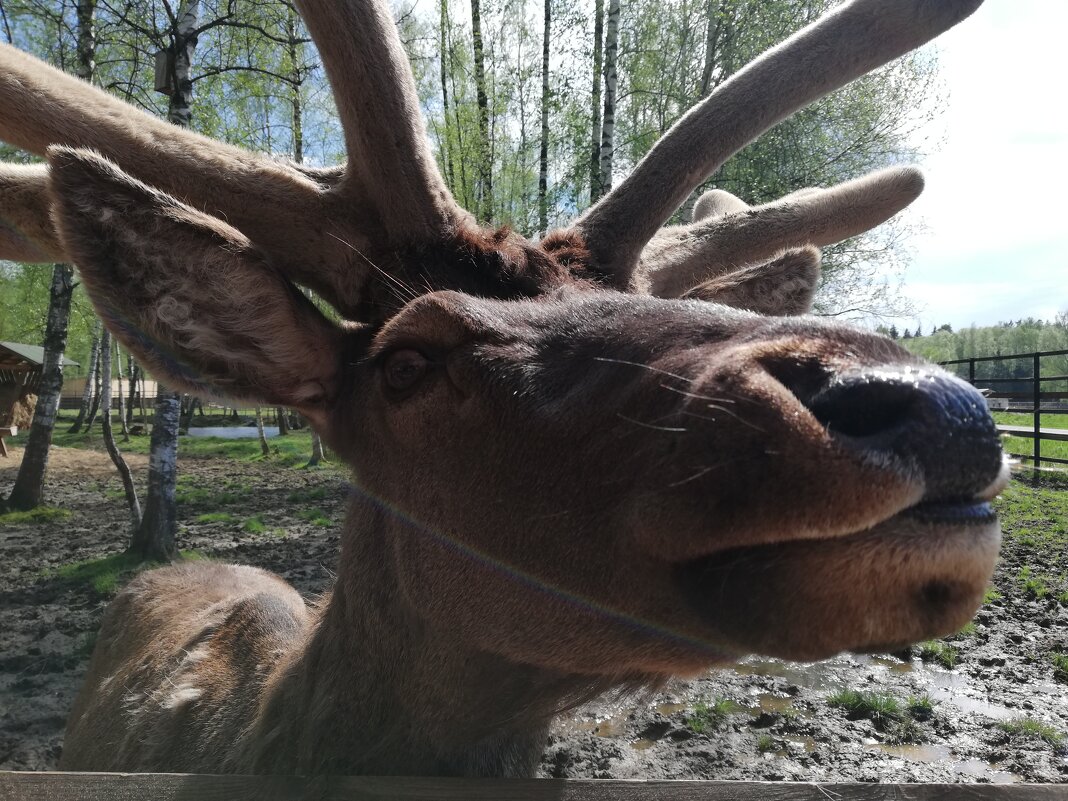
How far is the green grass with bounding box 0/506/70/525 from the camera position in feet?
40.3

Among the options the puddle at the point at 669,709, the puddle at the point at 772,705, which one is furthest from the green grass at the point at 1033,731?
the puddle at the point at 669,709

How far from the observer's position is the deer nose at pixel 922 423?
1176 mm

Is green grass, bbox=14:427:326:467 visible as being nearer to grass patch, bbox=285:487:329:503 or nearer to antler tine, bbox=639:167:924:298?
grass patch, bbox=285:487:329:503

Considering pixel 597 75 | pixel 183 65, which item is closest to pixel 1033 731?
pixel 183 65

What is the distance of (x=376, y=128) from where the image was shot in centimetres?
284

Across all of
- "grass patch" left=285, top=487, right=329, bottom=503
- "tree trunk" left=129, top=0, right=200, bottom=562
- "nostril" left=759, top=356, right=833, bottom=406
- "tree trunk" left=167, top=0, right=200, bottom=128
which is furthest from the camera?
"grass patch" left=285, top=487, right=329, bottom=503

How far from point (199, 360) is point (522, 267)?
1.18m

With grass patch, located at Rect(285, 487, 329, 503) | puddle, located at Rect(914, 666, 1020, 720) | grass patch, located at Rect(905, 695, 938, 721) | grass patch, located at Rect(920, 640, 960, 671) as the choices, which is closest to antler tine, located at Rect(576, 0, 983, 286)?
grass patch, located at Rect(905, 695, 938, 721)

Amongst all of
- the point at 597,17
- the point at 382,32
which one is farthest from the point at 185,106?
the point at 597,17

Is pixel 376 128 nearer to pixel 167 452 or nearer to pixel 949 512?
pixel 949 512

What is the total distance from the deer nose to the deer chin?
0.20ft

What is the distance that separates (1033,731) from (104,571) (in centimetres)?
952

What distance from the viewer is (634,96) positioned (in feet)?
64.6

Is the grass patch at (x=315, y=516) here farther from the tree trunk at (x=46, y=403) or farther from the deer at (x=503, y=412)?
the deer at (x=503, y=412)
